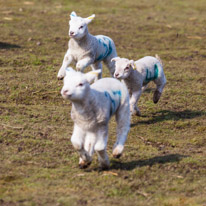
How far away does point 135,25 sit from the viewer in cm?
1700

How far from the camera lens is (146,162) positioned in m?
6.62

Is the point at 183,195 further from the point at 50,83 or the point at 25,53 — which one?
the point at 25,53

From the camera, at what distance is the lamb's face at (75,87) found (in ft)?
17.8

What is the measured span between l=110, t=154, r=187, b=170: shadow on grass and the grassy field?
1cm

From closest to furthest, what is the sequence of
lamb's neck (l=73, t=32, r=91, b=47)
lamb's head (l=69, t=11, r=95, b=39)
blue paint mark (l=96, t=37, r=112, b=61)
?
lamb's head (l=69, t=11, r=95, b=39) < lamb's neck (l=73, t=32, r=91, b=47) < blue paint mark (l=96, t=37, r=112, b=61)

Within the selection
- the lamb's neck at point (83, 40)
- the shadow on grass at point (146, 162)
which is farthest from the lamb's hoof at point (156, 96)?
the shadow on grass at point (146, 162)

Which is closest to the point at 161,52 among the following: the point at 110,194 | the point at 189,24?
the point at 189,24

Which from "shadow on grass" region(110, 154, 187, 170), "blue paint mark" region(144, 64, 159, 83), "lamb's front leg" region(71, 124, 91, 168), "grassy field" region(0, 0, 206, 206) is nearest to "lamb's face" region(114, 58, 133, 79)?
"blue paint mark" region(144, 64, 159, 83)

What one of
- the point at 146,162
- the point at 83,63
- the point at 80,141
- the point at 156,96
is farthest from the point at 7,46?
the point at 80,141

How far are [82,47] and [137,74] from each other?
117cm

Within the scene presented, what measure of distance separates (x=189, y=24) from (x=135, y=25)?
81.5 inches

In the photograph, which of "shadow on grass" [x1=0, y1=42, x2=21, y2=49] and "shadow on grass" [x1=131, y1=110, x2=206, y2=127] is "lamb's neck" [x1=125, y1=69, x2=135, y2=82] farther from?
"shadow on grass" [x1=0, y1=42, x2=21, y2=49]

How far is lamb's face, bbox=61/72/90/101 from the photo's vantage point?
543cm

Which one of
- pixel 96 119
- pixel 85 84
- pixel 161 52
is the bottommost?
pixel 161 52
